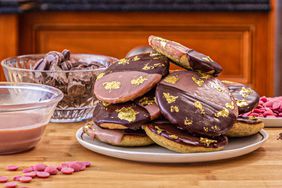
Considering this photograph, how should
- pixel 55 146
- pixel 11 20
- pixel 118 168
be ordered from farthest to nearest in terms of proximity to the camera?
1. pixel 11 20
2. pixel 55 146
3. pixel 118 168

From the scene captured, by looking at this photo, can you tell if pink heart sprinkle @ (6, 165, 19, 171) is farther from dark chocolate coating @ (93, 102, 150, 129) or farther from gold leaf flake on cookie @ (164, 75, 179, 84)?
gold leaf flake on cookie @ (164, 75, 179, 84)

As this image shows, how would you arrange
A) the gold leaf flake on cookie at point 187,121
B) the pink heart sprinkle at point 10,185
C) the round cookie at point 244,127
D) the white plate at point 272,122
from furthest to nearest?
1. the white plate at point 272,122
2. the round cookie at point 244,127
3. the gold leaf flake on cookie at point 187,121
4. the pink heart sprinkle at point 10,185

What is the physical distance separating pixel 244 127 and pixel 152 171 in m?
0.23

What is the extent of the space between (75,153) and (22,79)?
351mm

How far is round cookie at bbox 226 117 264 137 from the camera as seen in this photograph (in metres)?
1.25

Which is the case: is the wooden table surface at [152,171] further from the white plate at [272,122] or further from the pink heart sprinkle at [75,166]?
the white plate at [272,122]

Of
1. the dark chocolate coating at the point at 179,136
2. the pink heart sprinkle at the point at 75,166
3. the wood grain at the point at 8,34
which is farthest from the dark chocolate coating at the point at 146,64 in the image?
the wood grain at the point at 8,34

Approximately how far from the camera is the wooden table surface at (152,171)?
3.53ft

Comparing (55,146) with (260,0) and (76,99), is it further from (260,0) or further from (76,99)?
(260,0)

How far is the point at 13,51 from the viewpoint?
315cm

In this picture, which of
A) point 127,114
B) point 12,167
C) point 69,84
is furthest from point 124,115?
point 69,84

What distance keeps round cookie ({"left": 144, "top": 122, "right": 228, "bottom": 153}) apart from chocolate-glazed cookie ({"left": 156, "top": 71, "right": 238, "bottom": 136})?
0.02 meters

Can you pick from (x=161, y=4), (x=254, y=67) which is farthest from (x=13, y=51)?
(x=254, y=67)

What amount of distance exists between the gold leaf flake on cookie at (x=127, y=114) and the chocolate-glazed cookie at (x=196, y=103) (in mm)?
53
